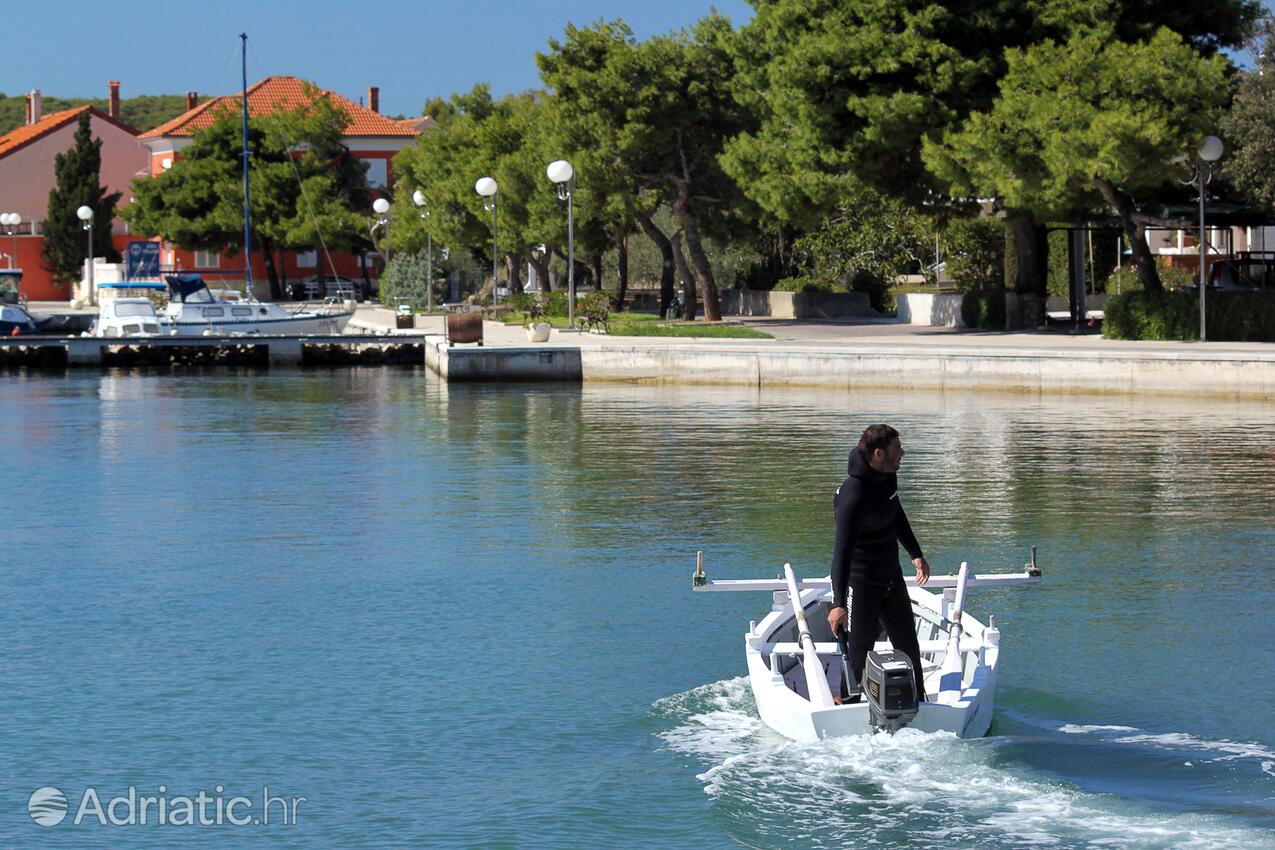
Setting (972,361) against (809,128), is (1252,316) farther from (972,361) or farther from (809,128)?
(809,128)

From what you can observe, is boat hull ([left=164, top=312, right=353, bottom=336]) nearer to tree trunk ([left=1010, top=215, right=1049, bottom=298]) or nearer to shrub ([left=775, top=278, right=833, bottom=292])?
shrub ([left=775, top=278, right=833, bottom=292])

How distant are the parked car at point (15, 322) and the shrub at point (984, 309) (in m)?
29.2

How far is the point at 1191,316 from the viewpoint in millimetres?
39844

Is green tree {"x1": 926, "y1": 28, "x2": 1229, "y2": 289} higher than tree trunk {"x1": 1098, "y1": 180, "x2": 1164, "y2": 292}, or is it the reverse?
green tree {"x1": 926, "y1": 28, "x2": 1229, "y2": 289}

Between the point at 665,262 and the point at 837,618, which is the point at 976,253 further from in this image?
the point at 837,618

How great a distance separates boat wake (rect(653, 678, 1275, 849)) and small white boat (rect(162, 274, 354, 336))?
44.9 meters

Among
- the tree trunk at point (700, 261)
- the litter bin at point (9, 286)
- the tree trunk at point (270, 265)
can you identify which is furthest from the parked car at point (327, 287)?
the tree trunk at point (700, 261)

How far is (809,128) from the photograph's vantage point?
45531 millimetres

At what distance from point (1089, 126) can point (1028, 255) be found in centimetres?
853

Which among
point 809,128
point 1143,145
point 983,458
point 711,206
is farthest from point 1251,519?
point 711,206

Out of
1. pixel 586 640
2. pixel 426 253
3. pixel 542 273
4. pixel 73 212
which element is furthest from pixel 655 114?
pixel 73 212

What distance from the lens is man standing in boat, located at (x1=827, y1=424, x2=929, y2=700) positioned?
35.7 ft

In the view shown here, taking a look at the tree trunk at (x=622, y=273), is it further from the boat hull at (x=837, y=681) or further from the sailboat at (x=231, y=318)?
the boat hull at (x=837, y=681)
